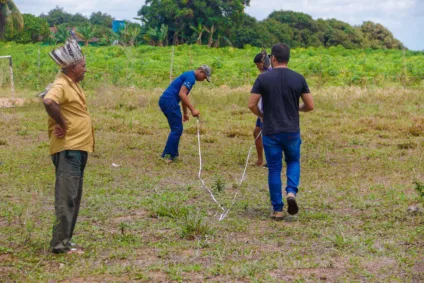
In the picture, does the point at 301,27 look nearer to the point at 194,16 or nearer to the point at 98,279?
the point at 194,16

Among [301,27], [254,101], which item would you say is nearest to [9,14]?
[254,101]

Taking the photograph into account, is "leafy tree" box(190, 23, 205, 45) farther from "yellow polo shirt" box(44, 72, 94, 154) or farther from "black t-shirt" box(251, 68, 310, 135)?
"yellow polo shirt" box(44, 72, 94, 154)

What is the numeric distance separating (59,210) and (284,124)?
99.8 inches

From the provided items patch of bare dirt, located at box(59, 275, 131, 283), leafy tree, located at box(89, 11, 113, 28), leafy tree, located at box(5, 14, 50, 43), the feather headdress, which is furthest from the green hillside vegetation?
leafy tree, located at box(89, 11, 113, 28)

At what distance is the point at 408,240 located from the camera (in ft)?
19.9

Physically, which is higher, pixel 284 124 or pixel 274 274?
pixel 284 124

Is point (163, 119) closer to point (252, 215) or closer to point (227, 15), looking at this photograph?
point (252, 215)

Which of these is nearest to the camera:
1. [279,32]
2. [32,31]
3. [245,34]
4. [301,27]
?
[245,34]

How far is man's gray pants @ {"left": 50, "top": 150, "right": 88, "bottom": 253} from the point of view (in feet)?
18.3

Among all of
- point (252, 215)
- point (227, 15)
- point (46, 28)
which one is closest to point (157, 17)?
point (227, 15)

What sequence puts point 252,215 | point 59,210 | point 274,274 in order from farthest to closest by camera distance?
point 252,215 < point 59,210 < point 274,274

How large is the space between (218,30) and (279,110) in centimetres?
5271

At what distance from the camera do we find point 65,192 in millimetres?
5602

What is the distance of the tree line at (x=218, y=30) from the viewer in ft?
185
